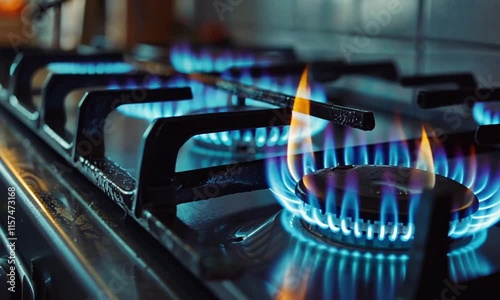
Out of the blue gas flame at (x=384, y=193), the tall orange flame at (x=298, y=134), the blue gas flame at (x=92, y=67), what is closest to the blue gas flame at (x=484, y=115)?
the blue gas flame at (x=384, y=193)

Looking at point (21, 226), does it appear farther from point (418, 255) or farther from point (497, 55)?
point (497, 55)

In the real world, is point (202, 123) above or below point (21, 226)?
above

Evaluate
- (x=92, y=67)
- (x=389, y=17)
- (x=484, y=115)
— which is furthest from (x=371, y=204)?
(x=92, y=67)

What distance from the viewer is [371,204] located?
1.48ft

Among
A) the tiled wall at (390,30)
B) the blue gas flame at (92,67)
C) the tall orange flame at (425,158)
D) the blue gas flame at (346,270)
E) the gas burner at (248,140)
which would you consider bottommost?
the blue gas flame at (346,270)

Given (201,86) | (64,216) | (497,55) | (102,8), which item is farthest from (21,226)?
(102,8)

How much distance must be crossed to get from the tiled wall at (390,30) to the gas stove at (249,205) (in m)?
0.11

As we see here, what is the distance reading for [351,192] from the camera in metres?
0.46

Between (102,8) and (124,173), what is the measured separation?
4.97 ft

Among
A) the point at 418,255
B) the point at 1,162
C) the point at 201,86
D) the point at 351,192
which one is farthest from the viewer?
the point at 201,86

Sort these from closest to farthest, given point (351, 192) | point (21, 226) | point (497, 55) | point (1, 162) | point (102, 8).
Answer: point (351, 192) < point (21, 226) < point (1, 162) < point (497, 55) < point (102, 8)

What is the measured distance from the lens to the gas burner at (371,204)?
1.46ft

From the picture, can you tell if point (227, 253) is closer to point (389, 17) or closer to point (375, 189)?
point (375, 189)

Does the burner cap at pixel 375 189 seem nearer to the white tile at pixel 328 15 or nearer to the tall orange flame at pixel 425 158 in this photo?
the tall orange flame at pixel 425 158
